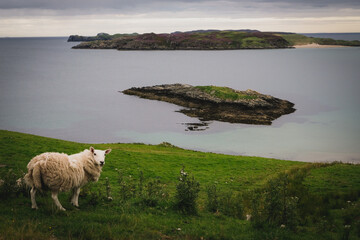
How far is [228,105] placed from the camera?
59844mm

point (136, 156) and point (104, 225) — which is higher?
point (104, 225)

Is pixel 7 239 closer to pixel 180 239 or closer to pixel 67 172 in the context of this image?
pixel 67 172

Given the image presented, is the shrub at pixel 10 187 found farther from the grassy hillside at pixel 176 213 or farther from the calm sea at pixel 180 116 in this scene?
the calm sea at pixel 180 116

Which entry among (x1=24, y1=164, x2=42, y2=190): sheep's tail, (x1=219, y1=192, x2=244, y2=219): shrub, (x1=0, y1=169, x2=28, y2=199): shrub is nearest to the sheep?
(x1=24, y1=164, x2=42, y2=190): sheep's tail

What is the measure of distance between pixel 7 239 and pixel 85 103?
66508 mm

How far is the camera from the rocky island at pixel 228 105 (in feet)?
181

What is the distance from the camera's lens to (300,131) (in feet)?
160

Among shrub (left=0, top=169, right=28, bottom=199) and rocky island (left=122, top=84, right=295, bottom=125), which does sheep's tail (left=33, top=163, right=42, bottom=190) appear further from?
rocky island (left=122, top=84, right=295, bottom=125)

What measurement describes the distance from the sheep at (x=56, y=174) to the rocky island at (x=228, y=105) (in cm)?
4386

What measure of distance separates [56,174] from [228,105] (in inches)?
2028

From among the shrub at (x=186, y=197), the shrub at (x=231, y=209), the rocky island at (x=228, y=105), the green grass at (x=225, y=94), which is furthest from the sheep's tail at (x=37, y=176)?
the green grass at (x=225, y=94)

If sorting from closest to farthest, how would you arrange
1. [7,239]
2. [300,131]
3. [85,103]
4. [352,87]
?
[7,239], [300,131], [85,103], [352,87]

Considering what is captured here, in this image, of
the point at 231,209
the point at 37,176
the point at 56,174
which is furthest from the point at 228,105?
the point at 37,176

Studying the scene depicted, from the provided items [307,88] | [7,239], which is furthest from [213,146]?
[307,88]
